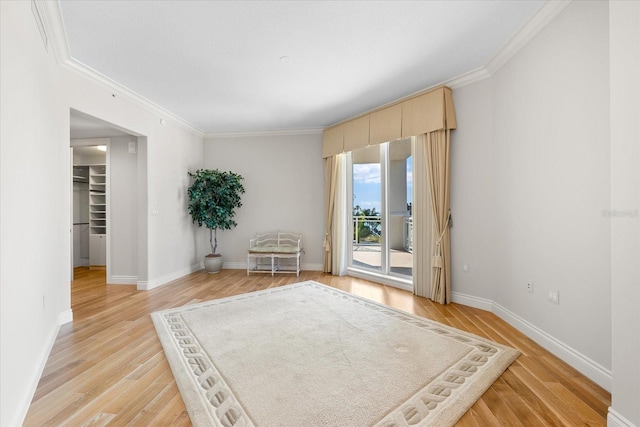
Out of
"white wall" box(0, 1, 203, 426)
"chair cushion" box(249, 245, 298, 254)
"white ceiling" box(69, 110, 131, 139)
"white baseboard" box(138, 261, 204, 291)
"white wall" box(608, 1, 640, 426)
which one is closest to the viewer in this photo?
"white wall" box(608, 1, 640, 426)

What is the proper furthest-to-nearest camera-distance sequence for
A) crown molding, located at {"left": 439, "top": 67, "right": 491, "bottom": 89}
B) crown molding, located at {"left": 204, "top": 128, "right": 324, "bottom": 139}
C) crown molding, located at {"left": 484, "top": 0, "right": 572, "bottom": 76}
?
crown molding, located at {"left": 204, "top": 128, "right": 324, "bottom": 139} < crown molding, located at {"left": 439, "top": 67, "right": 491, "bottom": 89} < crown molding, located at {"left": 484, "top": 0, "right": 572, "bottom": 76}

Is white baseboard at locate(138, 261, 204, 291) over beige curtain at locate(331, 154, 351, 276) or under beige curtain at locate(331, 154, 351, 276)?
under

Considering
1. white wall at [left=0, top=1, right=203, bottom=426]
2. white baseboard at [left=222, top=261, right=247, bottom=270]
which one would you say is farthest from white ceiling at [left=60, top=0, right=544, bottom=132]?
white baseboard at [left=222, top=261, right=247, bottom=270]

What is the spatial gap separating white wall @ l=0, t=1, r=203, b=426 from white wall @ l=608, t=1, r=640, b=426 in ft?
9.95

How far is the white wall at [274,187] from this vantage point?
234 inches

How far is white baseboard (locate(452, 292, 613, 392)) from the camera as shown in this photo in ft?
6.49

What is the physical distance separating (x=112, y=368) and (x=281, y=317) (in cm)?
155

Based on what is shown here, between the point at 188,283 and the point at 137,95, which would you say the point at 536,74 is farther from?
the point at 188,283

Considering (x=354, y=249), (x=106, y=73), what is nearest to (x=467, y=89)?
(x=354, y=249)

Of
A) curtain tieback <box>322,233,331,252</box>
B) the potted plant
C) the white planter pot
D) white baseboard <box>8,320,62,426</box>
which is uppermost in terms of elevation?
the potted plant

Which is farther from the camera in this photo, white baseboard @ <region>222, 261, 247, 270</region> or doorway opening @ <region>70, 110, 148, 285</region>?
white baseboard @ <region>222, 261, 247, 270</region>

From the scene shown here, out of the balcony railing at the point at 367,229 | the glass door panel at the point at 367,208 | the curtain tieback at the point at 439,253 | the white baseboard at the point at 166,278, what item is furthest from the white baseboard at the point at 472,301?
the white baseboard at the point at 166,278

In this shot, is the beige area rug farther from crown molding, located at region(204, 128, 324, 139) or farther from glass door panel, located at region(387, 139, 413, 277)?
crown molding, located at region(204, 128, 324, 139)

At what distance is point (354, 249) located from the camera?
5629mm
